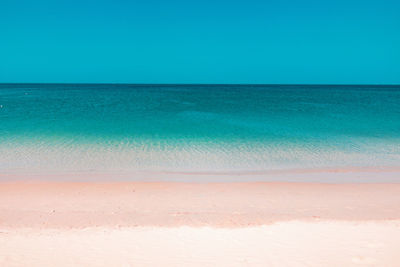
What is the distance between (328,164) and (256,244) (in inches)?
265

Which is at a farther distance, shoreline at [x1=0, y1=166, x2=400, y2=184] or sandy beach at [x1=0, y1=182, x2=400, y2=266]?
shoreline at [x1=0, y1=166, x2=400, y2=184]

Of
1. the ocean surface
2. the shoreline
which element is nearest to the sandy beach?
the shoreline

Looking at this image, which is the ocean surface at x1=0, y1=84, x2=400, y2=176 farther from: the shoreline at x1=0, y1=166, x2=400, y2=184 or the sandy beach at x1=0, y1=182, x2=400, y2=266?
the sandy beach at x1=0, y1=182, x2=400, y2=266

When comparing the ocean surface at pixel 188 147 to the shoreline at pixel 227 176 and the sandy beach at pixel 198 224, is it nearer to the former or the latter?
the shoreline at pixel 227 176

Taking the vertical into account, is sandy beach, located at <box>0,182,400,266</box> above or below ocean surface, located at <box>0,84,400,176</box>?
below

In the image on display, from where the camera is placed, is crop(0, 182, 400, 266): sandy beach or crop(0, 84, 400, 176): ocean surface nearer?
crop(0, 182, 400, 266): sandy beach

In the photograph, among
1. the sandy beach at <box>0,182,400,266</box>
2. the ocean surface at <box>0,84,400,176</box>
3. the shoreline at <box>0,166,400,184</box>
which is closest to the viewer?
the sandy beach at <box>0,182,400,266</box>

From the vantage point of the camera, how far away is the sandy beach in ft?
13.1

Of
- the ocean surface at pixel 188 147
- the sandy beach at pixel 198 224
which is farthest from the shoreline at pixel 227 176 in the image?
the sandy beach at pixel 198 224

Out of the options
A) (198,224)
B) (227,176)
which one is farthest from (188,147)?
(198,224)

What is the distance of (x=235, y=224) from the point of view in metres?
5.11

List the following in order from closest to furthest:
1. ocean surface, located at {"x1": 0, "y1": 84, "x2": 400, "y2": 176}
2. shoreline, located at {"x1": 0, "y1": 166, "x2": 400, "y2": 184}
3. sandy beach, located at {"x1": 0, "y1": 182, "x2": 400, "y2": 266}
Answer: sandy beach, located at {"x1": 0, "y1": 182, "x2": 400, "y2": 266} < shoreline, located at {"x1": 0, "y1": 166, "x2": 400, "y2": 184} < ocean surface, located at {"x1": 0, "y1": 84, "x2": 400, "y2": 176}

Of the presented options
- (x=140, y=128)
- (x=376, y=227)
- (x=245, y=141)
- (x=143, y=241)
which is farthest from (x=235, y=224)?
(x=140, y=128)

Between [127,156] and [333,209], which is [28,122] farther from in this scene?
[333,209]
